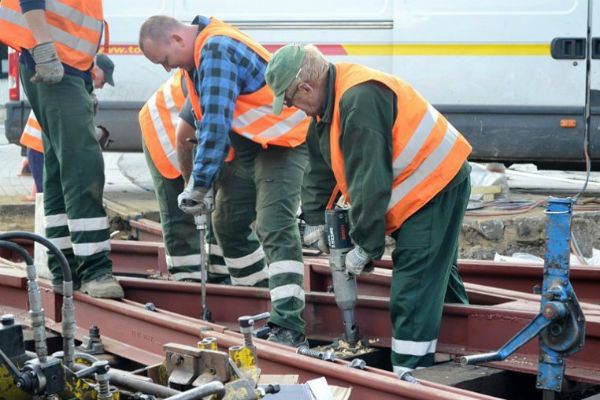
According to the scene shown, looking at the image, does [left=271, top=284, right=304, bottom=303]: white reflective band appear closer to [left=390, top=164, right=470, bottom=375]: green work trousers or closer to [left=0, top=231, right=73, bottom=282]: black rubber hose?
[left=390, top=164, right=470, bottom=375]: green work trousers

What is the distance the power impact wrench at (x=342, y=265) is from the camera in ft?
17.5

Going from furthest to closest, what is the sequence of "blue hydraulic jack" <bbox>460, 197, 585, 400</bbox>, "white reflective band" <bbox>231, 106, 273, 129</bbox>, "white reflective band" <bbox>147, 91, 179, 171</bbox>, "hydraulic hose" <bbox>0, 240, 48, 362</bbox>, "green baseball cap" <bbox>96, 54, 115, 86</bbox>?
"green baseball cap" <bbox>96, 54, 115, 86</bbox>, "white reflective band" <bbox>147, 91, 179, 171</bbox>, "white reflective band" <bbox>231, 106, 273, 129</bbox>, "blue hydraulic jack" <bbox>460, 197, 585, 400</bbox>, "hydraulic hose" <bbox>0, 240, 48, 362</bbox>

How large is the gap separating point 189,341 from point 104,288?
0.94 metres

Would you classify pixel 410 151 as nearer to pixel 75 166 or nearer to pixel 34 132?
pixel 75 166

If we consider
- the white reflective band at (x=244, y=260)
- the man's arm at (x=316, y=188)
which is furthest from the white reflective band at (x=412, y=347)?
the white reflective band at (x=244, y=260)

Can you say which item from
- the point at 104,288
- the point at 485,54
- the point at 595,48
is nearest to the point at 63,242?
the point at 104,288

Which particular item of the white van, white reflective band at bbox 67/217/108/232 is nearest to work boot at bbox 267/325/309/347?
white reflective band at bbox 67/217/108/232

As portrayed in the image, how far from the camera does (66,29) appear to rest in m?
6.14

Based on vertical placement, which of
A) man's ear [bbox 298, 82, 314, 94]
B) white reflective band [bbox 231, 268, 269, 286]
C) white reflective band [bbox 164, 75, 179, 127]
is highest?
man's ear [bbox 298, 82, 314, 94]

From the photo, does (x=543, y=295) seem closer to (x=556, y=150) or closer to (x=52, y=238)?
(x=52, y=238)

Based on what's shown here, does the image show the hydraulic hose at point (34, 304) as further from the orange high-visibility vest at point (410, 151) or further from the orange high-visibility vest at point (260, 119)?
the orange high-visibility vest at point (260, 119)

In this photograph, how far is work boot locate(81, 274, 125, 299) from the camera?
6020mm

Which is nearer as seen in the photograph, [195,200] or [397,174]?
[397,174]

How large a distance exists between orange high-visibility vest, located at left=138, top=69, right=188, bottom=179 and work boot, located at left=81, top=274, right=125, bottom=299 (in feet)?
2.85
